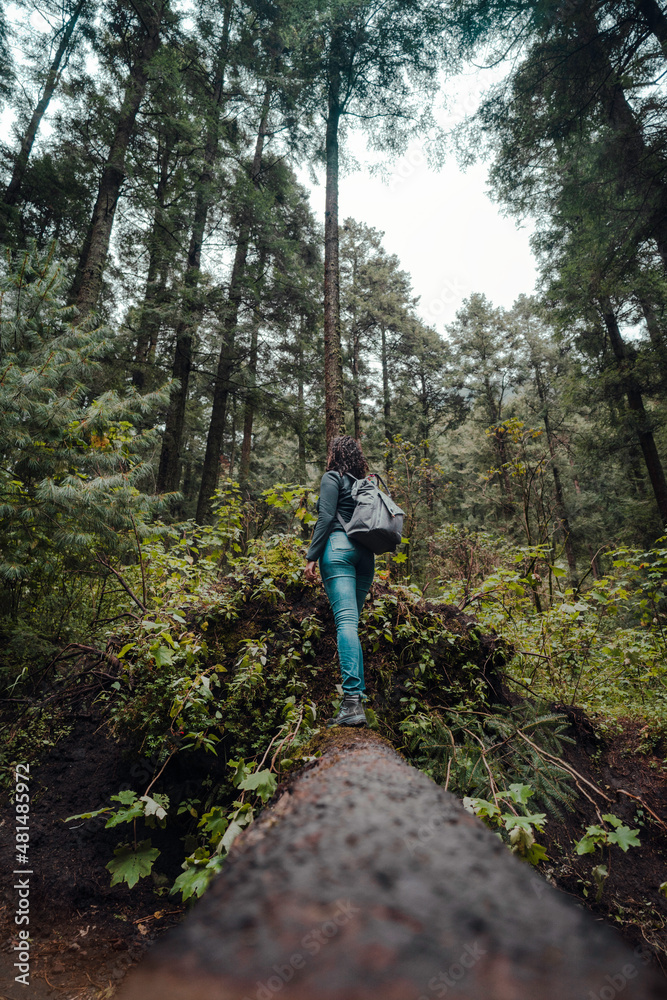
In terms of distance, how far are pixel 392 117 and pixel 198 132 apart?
15.3ft

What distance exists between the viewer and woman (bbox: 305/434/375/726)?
9.27 ft

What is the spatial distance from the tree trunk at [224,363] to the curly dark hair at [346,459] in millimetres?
8034

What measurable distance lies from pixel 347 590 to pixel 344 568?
0.54 feet

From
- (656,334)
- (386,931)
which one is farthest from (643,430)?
(386,931)

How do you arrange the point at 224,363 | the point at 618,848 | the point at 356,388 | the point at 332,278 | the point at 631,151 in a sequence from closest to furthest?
the point at 618,848
the point at 631,151
the point at 332,278
the point at 224,363
the point at 356,388

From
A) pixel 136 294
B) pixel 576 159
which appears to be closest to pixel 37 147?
pixel 136 294

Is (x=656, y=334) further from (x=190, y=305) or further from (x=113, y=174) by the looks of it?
(x=113, y=174)

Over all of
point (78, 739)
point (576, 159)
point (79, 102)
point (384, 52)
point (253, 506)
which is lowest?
point (78, 739)

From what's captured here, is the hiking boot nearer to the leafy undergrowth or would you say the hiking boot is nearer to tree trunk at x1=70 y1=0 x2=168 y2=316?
the leafy undergrowth

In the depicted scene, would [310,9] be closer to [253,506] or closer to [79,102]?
[79,102]

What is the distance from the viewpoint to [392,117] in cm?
928

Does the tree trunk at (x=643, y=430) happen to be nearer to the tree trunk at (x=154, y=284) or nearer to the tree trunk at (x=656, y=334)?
the tree trunk at (x=656, y=334)

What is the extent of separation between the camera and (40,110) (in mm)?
10328

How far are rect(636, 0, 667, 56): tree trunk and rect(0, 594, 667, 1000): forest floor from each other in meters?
9.29
